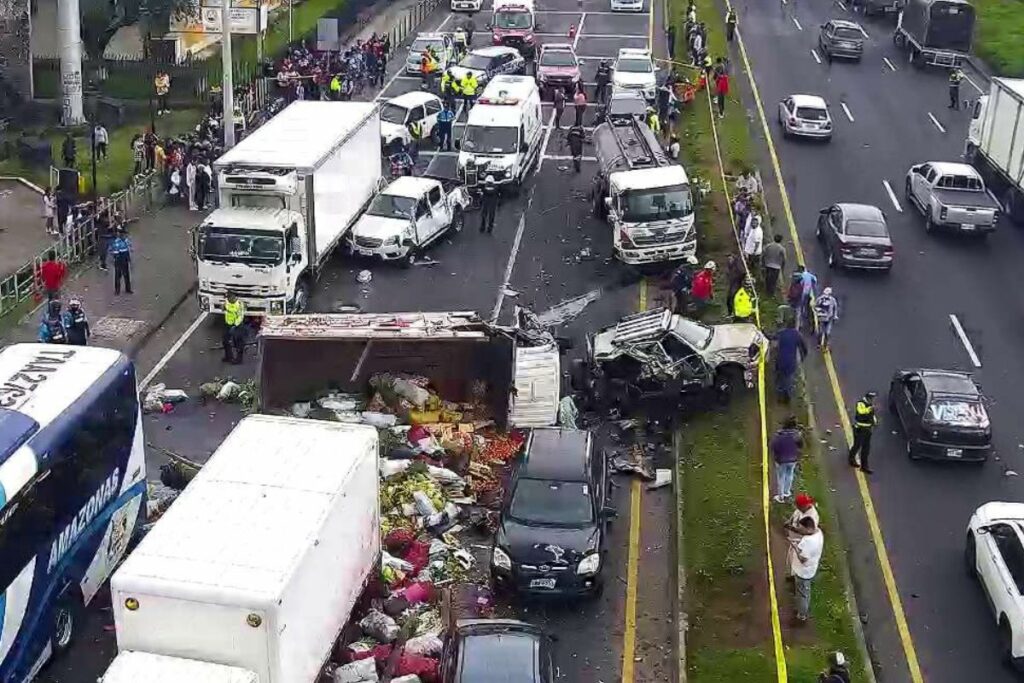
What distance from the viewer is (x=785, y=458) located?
1931 cm

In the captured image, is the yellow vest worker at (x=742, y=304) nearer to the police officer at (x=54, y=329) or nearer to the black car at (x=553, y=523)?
the black car at (x=553, y=523)

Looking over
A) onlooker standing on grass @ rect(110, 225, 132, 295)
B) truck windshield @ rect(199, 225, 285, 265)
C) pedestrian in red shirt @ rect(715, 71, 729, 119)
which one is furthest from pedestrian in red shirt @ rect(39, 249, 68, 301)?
pedestrian in red shirt @ rect(715, 71, 729, 119)

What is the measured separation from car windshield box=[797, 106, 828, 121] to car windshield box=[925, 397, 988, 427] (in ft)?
68.5

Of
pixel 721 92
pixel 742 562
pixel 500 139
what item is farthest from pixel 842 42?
pixel 742 562

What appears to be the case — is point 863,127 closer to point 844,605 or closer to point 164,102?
point 164,102

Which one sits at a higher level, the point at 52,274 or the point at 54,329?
the point at 52,274

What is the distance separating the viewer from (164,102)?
4356 cm

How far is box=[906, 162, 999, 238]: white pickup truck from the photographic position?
32.2 m

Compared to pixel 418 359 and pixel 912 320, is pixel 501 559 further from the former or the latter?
pixel 912 320

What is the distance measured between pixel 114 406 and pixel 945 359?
15.8 m

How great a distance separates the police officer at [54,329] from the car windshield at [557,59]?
2566 centimetres

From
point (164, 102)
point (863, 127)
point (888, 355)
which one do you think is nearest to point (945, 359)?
point (888, 355)

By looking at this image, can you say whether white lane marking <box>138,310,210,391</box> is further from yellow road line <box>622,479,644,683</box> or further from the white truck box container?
the white truck box container

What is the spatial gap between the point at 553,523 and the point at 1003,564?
218 inches
